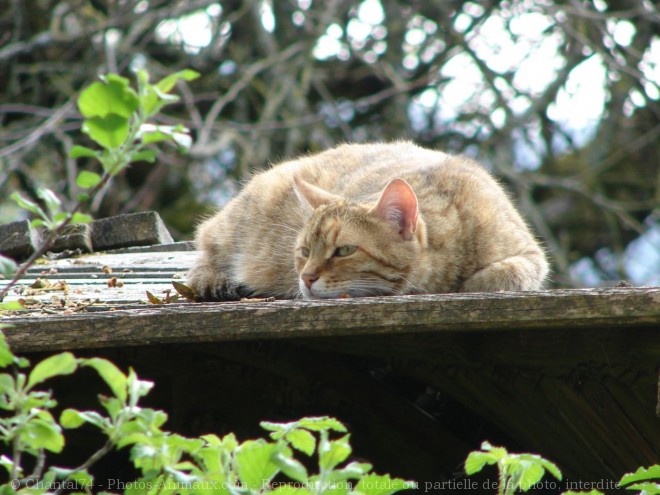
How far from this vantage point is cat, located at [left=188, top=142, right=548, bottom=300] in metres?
3.73

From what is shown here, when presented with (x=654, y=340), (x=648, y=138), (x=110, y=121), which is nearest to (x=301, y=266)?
(x=654, y=340)

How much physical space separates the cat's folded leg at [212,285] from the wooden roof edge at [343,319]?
1.41m

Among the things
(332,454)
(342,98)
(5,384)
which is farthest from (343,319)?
(342,98)

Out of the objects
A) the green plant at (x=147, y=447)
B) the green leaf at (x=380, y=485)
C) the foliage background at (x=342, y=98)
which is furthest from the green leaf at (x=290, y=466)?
the foliage background at (x=342, y=98)

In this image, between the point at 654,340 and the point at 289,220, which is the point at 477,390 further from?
the point at 289,220

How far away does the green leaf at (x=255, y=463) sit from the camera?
170 cm

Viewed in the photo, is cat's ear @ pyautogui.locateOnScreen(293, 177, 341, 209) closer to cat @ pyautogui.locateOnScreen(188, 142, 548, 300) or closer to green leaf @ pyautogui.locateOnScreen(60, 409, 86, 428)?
cat @ pyautogui.locateOnScreen(188, 142, 548, 300)

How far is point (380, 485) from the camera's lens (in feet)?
6.03

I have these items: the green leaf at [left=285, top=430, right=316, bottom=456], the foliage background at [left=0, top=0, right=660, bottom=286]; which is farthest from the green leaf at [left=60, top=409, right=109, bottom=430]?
the foliage background at [left=0, top=0, right=660, bottom=286]

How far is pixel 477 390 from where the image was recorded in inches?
104

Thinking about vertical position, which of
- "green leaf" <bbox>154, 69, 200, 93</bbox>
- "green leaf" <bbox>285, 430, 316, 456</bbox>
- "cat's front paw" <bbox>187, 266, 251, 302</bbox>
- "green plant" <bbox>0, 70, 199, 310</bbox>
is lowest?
"cat's front paw" <bbox>187, 266, 251, 302</bbox>

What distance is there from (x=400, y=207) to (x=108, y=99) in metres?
2.14

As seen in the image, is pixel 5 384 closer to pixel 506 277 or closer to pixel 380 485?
pixel 380 485

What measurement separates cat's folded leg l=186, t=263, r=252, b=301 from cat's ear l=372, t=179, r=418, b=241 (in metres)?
0.70
